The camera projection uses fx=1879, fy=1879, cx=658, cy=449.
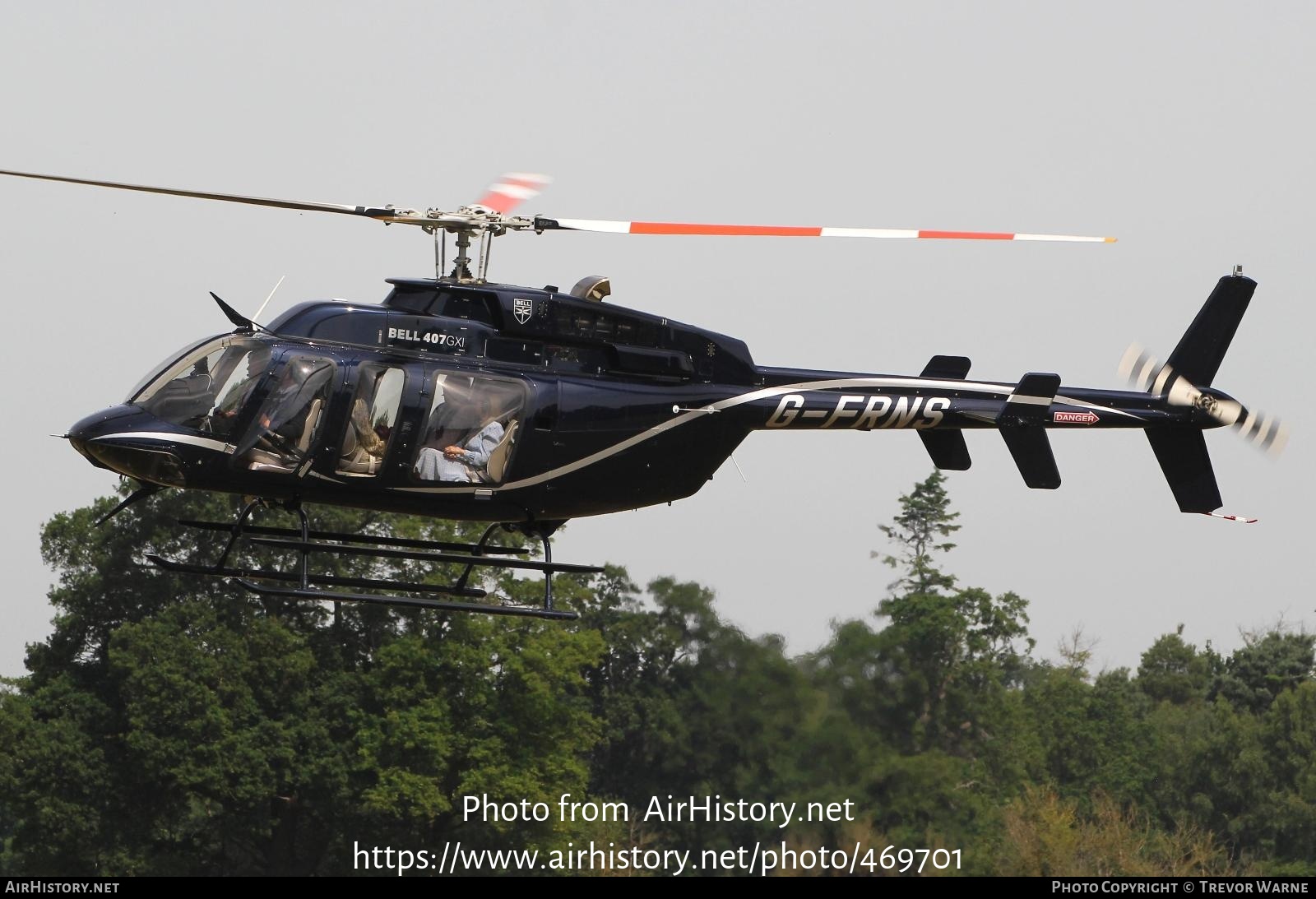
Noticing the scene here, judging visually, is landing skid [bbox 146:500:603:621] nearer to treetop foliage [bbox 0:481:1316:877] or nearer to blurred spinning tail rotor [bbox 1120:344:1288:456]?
blurred spinning tail rotor [bbox 1120:344:1288:456]

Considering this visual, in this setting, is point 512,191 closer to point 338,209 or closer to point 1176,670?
point 338,209

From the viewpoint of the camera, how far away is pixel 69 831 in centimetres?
4041

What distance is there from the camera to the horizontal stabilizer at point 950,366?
667 inches

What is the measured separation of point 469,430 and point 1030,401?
217 inches

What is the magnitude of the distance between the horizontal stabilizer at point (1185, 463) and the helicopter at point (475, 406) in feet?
6.50

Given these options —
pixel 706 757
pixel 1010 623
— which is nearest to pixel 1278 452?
pixel 706 757

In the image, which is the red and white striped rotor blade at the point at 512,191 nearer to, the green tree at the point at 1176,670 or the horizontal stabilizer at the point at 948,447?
the horizontal stabilizer at the point at 948,447

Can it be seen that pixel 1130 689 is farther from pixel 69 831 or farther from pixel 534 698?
pixel 69 831

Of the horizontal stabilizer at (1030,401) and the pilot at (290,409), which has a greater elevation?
the horizontal stabilizer at (1030,401)
